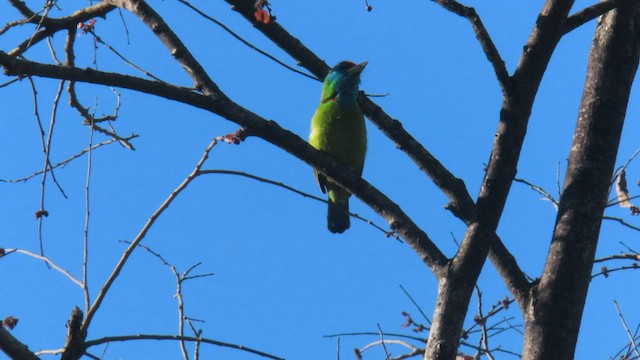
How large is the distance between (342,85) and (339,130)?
0.50 m

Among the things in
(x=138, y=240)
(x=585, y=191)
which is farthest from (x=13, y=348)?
(x=585, y=191)

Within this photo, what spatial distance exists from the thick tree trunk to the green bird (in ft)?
7.25

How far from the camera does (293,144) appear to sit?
266cm

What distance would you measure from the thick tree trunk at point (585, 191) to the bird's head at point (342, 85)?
2.49 metres

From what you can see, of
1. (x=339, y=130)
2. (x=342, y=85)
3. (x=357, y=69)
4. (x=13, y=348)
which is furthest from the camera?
(x=357, y=69)

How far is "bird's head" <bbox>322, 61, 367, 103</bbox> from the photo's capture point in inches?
215


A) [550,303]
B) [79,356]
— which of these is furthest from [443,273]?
[79,356]

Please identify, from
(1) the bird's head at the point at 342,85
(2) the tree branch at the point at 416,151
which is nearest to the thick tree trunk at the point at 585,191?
(2) the tree branch at the point at 416,151

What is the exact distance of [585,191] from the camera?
2.76 meters

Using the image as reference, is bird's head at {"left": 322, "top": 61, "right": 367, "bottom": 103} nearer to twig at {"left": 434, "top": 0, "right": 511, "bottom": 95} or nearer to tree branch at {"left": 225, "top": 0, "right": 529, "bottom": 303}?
tree branch at {"left": 225, "top": 0, "right": 529, "bottom": 303}

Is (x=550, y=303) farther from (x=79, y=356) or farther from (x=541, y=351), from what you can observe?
(x=79, y=356)

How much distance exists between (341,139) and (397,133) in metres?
2.05

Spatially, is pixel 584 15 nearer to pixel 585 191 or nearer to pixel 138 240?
pixel 585 191

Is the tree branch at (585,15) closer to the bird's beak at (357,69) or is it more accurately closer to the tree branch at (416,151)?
the tree branch at (416,151)
